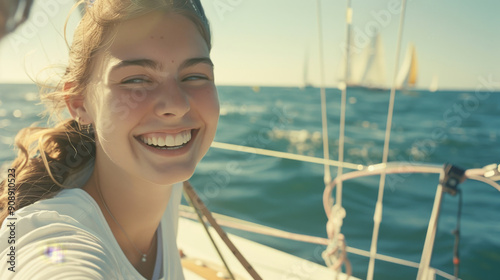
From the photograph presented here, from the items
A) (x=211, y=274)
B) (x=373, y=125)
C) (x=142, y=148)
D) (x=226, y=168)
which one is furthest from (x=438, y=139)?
(x=142, y=148)

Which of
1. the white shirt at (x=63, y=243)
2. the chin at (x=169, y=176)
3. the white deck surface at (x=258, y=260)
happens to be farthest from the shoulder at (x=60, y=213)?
the white deck surface at (x=258, y=260)

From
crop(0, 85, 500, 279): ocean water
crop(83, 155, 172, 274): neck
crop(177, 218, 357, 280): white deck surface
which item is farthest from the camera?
→ crop(0, 85, 500, 279): ocean water

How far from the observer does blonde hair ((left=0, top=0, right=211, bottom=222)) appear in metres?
0.65

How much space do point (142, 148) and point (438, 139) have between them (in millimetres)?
11690

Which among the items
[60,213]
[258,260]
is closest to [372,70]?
[258,260]

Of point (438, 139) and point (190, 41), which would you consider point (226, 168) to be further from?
point (438, 139)

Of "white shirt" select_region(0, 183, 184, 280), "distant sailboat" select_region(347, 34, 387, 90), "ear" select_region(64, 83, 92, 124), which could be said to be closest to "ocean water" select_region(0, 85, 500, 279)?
"ear" select_region(64, 83, 92, 124)

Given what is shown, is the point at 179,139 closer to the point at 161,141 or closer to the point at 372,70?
the point at 161,141

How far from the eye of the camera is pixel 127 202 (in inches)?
30.6

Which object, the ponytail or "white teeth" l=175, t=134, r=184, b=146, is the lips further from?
the ponytail

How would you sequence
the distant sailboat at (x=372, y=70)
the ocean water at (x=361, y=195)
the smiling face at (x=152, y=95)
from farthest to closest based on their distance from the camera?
the distant sailboat at (x=372, y=70), the ocean water at (x=361, y=195), the smiling face at (x=152, y=95)

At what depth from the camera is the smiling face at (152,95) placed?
2.07ft

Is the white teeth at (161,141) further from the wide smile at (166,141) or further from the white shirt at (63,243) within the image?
the white shirt at (63,243)

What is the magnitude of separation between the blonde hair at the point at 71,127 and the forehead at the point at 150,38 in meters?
0.01
